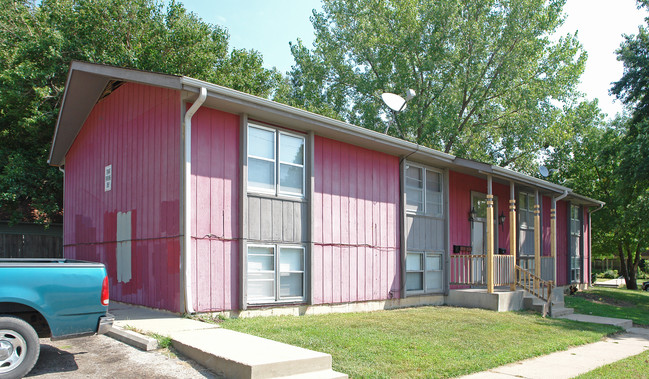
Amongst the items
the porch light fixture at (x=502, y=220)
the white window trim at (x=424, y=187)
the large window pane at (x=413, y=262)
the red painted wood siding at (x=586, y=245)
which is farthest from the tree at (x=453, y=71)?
the large window pane at (x=413, y=262)

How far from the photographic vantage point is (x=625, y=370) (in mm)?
7367

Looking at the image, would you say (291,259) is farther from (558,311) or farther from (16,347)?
(558,311)

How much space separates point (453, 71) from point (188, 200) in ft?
70.6

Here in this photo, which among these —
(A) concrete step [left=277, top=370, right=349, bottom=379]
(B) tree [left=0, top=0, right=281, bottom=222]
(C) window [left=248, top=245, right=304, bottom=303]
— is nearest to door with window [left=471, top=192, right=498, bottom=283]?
(C) window [left=248, top=245, right=304, bottom=303]

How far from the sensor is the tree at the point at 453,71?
26.2 meters

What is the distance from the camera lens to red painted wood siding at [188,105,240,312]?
8938 mm

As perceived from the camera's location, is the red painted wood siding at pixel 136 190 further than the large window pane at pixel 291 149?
No

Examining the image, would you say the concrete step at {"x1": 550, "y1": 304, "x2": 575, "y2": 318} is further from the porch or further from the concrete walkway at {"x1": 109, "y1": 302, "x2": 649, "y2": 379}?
the concrete walkway at {"x1": 109, "y1": 302, "x2": 649, "y2": 379}

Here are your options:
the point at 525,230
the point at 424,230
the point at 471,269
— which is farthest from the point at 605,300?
the point at 424,230

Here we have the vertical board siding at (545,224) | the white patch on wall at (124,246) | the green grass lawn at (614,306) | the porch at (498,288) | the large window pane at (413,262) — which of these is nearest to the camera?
the white patch on wall at (124,246)

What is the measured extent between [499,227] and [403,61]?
1326 cm

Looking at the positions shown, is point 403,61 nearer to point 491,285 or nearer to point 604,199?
point 604,199

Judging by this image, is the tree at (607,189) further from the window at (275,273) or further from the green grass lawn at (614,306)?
the window at (275,273)

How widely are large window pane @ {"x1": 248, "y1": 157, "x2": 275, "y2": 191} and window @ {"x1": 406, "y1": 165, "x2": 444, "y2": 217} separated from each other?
182 inches
